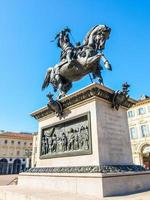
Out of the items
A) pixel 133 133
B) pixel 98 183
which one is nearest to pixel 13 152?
Answer: pixel 133 133

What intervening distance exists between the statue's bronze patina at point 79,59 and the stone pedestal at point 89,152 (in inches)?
52.0

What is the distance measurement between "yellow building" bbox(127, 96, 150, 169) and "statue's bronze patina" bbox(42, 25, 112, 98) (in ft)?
111

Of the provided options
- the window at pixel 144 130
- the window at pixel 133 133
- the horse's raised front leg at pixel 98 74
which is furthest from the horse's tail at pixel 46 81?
the window at pixel 133 133

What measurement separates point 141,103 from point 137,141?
8534 millimetres

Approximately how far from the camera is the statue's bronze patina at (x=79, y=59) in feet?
24.3

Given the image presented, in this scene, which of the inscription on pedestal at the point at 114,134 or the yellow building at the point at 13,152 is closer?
the inscription on pedestal at the point at 114,134

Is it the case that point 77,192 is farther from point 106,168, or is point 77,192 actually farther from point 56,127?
point 56,127

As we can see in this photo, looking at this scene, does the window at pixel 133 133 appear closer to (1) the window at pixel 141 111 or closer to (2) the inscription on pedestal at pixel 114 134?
(1) the window at pixel 141 111

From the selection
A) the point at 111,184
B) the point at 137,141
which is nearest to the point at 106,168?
the point at 111,184

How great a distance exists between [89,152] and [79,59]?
391 cm

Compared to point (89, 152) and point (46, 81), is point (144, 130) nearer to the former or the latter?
point (46, 81)

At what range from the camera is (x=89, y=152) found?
230 inches

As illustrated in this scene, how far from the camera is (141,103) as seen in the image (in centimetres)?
4088

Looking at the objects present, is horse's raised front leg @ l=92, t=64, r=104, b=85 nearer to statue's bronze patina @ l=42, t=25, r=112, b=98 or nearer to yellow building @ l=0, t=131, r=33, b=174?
statue's bronze patina @ l=42, t=25, r=112, b=98
